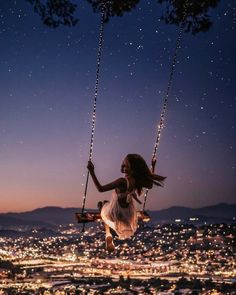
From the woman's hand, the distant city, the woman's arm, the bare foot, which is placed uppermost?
the woman's hand

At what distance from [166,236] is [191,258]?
2704cm

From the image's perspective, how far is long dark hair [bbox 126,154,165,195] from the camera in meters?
5.00

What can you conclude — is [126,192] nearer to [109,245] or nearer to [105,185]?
[105,185]

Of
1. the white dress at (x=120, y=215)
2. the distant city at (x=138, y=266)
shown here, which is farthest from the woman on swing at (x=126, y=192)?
the distant city at (x=138, y=266)

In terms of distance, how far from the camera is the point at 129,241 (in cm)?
12112

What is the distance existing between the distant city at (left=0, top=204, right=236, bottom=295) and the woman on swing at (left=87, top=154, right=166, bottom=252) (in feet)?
83.9

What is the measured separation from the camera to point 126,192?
5.16 metres

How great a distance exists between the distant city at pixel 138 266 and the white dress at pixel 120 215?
84.0 feet

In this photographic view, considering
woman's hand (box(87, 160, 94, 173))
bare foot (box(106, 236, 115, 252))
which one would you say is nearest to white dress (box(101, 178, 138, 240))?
bare foot (box(106, 236, 115, 252))

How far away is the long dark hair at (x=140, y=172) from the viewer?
4996 millimetres

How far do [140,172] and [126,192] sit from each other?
0.32 metres

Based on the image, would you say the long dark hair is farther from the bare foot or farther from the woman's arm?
the bare foot

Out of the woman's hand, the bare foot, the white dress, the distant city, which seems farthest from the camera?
the distant city

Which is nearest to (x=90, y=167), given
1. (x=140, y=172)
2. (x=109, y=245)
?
(x=140, y=172)
